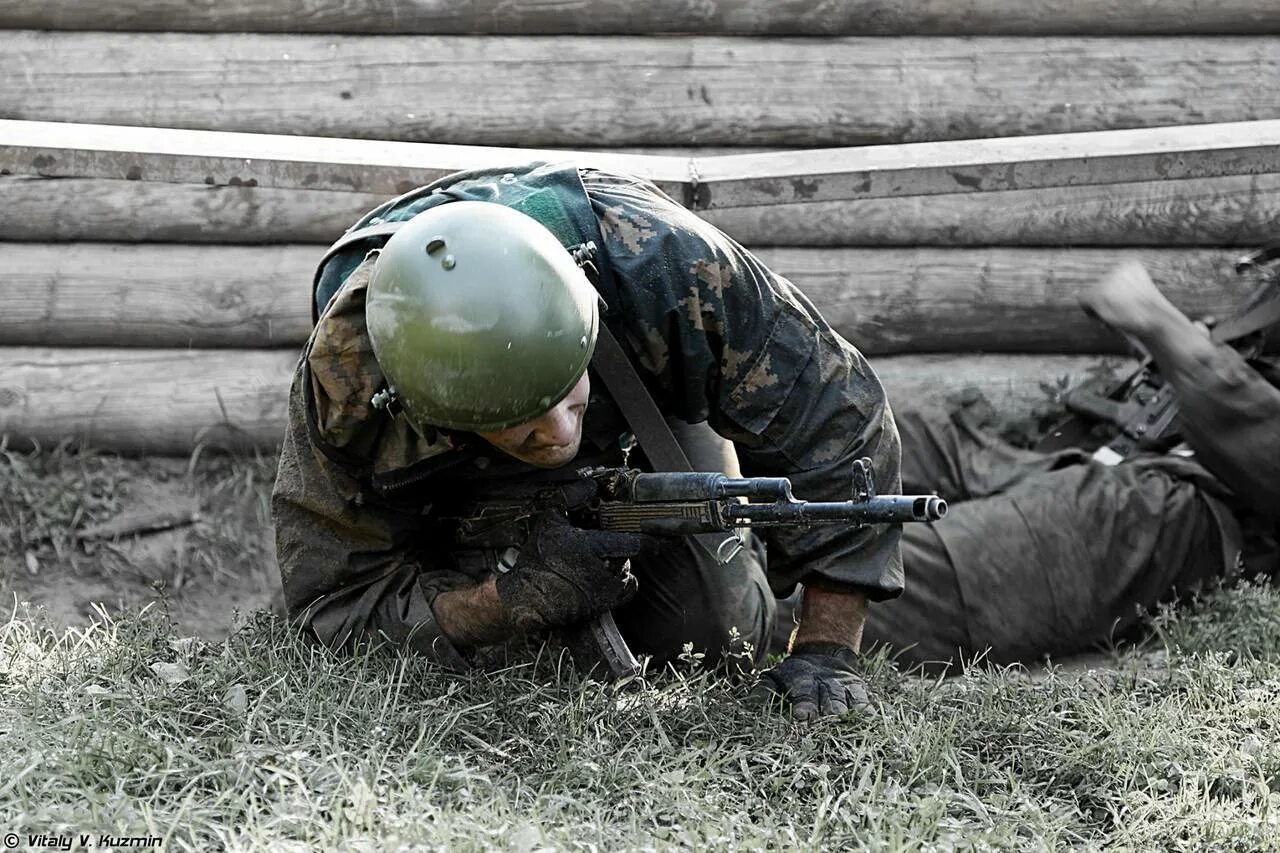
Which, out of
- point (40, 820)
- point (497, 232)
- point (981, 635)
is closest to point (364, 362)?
point (497, 232)

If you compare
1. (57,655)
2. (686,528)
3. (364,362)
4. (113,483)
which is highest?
(364,362)

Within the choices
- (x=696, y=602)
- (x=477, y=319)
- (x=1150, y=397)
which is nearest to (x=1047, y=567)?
(x=1150, y=397)

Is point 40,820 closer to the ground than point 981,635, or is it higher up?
higher up

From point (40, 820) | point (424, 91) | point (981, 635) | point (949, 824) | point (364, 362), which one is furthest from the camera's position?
point (424, 91)

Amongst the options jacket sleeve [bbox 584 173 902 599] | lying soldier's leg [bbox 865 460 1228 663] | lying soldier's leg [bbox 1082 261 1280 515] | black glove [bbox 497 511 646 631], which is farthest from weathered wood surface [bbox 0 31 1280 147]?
black glove [bbox 497 511 646 631]

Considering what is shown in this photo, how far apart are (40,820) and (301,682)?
82 centimetres

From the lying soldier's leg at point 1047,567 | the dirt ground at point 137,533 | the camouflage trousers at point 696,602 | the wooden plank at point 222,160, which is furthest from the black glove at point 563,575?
the dirt ground at point 137,533

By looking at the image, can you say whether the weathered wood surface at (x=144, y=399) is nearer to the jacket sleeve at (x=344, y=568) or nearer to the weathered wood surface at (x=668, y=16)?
the weathered wood surface at (x=668, y=16)

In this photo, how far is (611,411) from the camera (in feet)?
12.3

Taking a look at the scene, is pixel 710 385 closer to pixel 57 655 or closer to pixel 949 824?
pixel 949 824

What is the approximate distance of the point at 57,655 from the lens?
387cm

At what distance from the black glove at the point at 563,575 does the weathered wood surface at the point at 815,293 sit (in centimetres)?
254

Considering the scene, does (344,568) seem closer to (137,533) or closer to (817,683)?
(817,683)

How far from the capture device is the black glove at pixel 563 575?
3465mm
